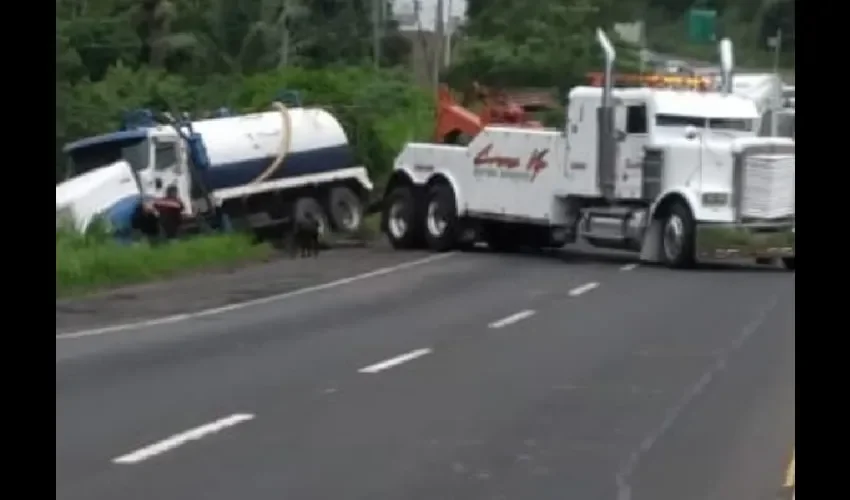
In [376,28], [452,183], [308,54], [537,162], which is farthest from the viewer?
[308,54]

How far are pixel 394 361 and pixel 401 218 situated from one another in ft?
58.0

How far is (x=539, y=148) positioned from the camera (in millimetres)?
31344

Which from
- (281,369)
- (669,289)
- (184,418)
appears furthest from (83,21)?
(184,418)

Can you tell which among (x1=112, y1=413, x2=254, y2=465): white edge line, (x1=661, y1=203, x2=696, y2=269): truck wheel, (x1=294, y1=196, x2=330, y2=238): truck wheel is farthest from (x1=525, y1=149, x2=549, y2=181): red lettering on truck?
(x1=112, y1=413, x2=254, y2=465): white edge line

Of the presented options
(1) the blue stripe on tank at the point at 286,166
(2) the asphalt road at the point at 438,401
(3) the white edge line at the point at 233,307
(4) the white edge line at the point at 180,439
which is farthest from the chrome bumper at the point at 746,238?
(4) the white edge line at the point at 180,439

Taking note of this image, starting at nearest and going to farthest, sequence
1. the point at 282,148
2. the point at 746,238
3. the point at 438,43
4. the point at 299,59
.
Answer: the point at 746,238
the point at 282,148
the point at 438,43
the point at 299,59

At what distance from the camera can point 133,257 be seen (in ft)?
92.7

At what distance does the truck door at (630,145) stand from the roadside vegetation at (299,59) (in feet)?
20.4

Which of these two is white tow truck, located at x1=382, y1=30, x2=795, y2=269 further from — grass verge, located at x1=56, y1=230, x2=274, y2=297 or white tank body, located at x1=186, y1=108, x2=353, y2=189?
grass verge, located at x1=56, y1=230, x2=274, y2=297

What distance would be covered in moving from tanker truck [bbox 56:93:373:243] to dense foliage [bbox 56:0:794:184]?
3082mm

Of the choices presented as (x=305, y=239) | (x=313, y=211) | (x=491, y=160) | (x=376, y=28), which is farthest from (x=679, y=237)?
(x=376, y=28)

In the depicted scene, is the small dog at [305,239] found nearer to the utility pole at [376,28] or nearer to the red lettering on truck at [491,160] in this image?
the red lettering on truck at [491,160]

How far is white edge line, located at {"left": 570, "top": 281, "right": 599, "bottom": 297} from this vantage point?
2480cm

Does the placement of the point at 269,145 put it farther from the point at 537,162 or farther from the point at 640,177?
the point at 640,177
